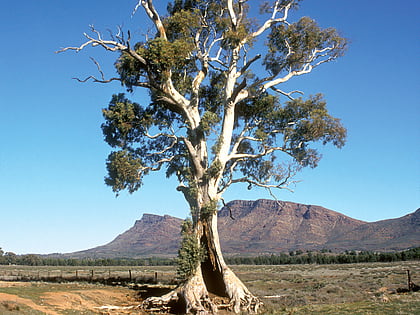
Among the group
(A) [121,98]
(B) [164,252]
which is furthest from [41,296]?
(B) [164,252]

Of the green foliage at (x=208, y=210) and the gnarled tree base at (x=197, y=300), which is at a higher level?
the green foliage at (x=208, y=210)

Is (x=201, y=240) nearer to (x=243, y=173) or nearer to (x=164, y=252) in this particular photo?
(x=243, y=173)

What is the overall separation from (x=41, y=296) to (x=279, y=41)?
13.7 meters

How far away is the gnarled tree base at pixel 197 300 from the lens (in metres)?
16.0

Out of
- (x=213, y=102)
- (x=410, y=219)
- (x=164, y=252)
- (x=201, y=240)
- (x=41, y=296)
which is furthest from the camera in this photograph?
(x=164, y=252)

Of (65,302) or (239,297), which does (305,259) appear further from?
(65,302)

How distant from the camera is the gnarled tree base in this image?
1602 cm

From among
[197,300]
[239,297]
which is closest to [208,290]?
[239,297]

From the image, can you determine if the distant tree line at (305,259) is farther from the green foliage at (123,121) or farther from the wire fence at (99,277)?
the green foliage at (123,121)

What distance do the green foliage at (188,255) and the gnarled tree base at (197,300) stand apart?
0.27 metres

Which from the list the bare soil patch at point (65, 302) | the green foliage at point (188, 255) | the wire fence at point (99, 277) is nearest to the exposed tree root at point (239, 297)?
the green foliage at point (188, 255)

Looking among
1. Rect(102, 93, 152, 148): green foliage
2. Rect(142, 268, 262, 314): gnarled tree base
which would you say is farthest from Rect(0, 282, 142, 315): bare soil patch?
Rect(102, 93, 152, 148): green foliage

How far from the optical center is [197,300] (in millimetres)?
16109

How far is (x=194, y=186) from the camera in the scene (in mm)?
18297
